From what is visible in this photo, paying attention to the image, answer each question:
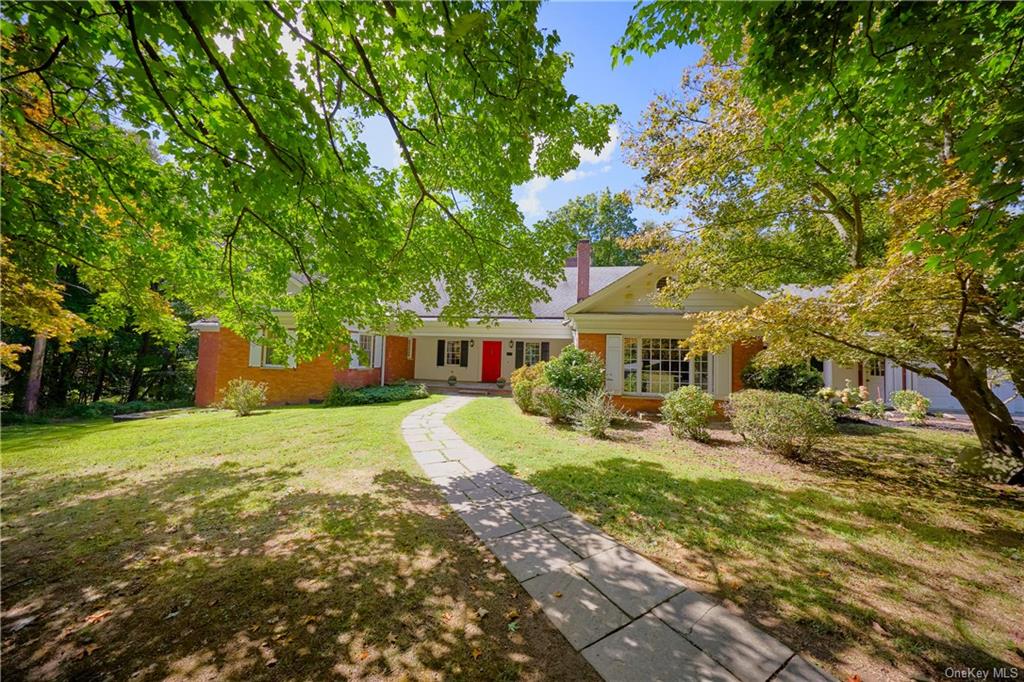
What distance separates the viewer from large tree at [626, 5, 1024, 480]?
3.36 metres

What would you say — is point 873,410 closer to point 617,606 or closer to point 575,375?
point 575,375

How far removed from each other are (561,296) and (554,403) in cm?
886

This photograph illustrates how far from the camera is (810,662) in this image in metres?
2.21

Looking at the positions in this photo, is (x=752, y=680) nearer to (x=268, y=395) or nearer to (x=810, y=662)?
(x=810, y=662)

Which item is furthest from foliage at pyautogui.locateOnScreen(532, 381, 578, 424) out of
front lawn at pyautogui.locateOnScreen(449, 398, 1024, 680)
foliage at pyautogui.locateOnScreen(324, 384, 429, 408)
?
foliage at pyautogui.locateOnScreen(324, 384, 429, 408)

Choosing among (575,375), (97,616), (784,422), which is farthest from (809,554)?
(575,375)

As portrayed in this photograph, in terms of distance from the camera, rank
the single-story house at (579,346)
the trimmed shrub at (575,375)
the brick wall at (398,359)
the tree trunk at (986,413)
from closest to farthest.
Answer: the tree trunk at (986,413), the trimmed shrub at (575,375), the single-story house at (579,346), the brick wall at (398,359)

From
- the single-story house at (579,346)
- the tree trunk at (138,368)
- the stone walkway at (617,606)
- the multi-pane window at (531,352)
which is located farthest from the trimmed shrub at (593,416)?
the tree trunk at (138,368)

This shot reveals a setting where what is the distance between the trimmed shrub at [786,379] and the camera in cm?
1040

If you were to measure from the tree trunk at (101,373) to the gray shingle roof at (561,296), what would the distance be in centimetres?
1354

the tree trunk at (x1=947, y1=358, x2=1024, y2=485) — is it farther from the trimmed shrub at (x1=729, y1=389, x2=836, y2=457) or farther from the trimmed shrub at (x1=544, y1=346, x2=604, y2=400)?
the trimmed shrub at (x1=544, y1=346, x2=604, y2=400)

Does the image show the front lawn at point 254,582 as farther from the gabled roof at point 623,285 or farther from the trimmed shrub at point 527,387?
the gabled roof at point 623,285

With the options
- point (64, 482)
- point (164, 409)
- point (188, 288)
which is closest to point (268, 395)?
point (164, 409)

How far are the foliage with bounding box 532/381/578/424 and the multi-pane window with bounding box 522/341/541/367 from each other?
7.38 metres
